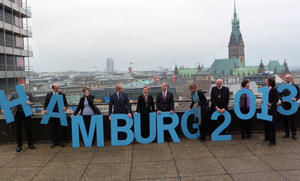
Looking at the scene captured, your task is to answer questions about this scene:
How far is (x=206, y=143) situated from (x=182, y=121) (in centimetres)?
85

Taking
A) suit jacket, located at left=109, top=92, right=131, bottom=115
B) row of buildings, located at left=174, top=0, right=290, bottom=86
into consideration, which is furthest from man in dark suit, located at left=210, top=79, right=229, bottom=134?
row of buildings, located at left=174, top=0, right=290, bottom=86

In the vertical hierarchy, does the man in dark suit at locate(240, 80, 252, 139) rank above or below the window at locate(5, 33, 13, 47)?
below

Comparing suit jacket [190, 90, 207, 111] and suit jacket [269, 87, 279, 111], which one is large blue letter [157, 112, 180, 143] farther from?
suit jacket [269, 87, 279, 111]

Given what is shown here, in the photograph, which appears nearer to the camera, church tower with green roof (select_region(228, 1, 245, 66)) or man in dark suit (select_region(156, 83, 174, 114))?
man in dark suit (select_region(156, 83, 174, 114))

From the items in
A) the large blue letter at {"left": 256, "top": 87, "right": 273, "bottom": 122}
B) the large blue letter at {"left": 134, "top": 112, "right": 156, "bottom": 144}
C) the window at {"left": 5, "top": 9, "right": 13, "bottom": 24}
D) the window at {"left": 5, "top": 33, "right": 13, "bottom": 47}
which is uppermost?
the window at {"left": 5, "top": 9, "right": 13, "bottom": 24}

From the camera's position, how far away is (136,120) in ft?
23.9

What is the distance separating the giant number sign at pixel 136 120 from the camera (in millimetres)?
7008

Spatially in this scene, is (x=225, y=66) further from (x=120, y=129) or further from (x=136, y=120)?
(x=120, y=129)

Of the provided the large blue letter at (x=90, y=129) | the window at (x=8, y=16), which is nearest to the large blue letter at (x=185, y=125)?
the large blue letter at (x=90, y=129)

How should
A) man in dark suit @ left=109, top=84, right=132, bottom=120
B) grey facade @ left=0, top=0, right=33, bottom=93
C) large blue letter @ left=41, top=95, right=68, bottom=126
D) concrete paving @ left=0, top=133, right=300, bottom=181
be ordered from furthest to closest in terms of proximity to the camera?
grey facade @ left=0, top=0, right=33, bottom=93
man in dark suit @ left=109, top=84, right=132, bottom=120
large blue letter @ left=41, top=95, right=68, bottom=126
concrete paving @ left=0, top=133, right=300, bottom=181

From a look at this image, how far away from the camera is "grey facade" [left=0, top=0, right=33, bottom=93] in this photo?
127 feet

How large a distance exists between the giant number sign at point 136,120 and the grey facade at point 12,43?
34.3m

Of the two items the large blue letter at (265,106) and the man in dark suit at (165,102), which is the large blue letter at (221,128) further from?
the man in dark suit at (165,102)

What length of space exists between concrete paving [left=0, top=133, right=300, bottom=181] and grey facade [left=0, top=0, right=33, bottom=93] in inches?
1394
